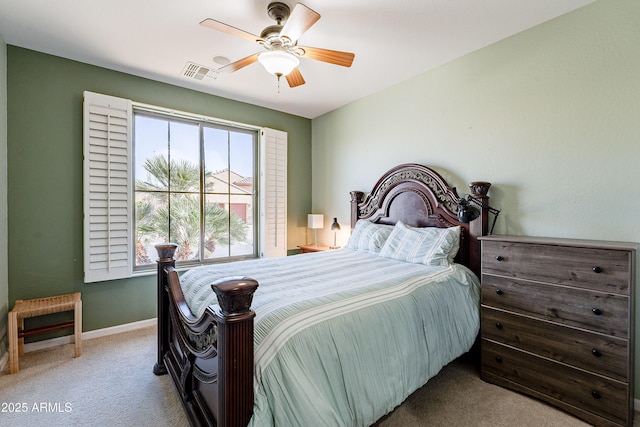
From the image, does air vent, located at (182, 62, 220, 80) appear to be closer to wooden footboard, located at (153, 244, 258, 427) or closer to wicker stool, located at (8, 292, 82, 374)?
wooden footboard, located at (153, 244, 258, 427)

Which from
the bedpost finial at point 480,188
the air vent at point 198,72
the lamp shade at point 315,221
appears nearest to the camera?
the bedpost finial at point 480,188

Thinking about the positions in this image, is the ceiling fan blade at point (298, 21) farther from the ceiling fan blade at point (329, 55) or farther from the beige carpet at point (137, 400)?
the beige carpet at point (137, 400)

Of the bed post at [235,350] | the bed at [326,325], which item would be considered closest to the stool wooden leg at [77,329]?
the bed at [326,325]

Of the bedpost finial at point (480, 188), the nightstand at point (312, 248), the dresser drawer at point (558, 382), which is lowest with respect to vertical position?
the dresser drawer at point (558, 382)

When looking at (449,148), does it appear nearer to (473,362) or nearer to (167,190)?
(473,362)

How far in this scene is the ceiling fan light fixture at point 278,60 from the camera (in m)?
2.01

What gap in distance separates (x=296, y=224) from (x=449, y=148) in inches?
98.0

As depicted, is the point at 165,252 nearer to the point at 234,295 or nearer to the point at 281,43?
the point at 234,295

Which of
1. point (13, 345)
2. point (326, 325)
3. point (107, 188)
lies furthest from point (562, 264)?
point (13, 345)

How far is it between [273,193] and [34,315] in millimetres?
2697

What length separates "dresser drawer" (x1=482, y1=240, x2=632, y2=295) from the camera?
167 cm

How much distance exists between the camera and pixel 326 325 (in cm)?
140

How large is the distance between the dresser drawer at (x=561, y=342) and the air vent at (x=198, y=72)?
344 centimetres

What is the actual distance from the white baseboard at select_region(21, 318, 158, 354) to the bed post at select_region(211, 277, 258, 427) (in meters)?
2.61
